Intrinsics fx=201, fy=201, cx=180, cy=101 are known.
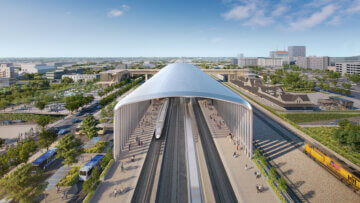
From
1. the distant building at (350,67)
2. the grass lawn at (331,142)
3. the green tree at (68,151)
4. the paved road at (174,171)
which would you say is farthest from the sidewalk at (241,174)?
the distant building at (350,67)

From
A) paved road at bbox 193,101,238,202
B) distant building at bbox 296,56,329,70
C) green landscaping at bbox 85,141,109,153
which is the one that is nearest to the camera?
paved road at bbox 193,101,238,202

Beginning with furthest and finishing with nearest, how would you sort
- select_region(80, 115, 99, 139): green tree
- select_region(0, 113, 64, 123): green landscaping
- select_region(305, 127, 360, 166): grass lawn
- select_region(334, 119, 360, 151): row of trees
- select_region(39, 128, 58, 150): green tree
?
select_region(0, 113, 64, 123): green landscaping
select_region(80, 115, 99, 139): green tree
select_region(39, 128, 58, 150): green tree
select_region(334, 119, 360, 151): row of trees
select_region(305, 127, 360, 166): grass lawn

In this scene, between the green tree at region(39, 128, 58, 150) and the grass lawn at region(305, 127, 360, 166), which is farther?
the green tree at region(39, 128, 58, 150)

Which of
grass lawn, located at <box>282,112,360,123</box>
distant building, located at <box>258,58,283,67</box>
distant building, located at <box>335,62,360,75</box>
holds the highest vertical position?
distant building, located at <box>258,58,283,67</box>

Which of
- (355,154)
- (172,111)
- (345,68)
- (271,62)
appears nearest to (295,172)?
(355,154)

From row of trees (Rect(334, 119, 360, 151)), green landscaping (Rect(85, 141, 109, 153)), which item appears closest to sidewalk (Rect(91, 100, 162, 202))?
green landscaping (Rect(85, 141, 109, 153))

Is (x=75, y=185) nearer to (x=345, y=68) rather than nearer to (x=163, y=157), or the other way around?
(x=163, y=157)

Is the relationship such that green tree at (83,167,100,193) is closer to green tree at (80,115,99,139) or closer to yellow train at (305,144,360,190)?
green tree at (80,115,99,139)

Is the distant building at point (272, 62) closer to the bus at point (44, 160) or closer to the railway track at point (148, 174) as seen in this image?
the railway track at point (148, 174)
